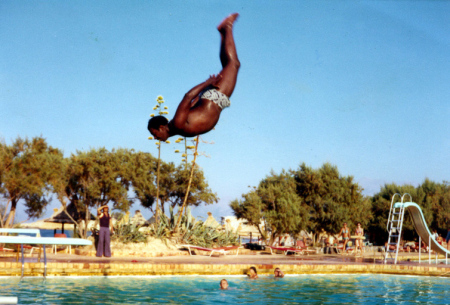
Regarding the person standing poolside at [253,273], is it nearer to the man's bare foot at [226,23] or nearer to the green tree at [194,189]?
the man's bare foot at [226,23]

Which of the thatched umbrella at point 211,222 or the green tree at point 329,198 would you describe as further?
Result: the green tree at point 329,198

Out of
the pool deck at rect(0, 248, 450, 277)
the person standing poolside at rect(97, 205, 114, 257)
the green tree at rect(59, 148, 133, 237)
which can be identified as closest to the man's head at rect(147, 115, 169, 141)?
the pool deck at rect(0, 248, 450, 277)

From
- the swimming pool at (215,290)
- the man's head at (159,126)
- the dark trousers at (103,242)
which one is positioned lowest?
the swimming pool at (215,290)

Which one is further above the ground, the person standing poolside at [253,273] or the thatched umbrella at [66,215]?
the thatched umbrella at [66,215]

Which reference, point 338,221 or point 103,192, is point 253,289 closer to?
point 103,192

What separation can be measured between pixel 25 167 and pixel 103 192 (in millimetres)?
5800

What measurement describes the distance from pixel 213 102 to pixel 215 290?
7.46 m

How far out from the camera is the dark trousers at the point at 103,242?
52.7 ft

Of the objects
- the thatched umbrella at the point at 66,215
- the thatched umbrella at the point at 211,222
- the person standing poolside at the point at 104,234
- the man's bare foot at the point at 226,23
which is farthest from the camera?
the thatched umbrella at the point at 66,215

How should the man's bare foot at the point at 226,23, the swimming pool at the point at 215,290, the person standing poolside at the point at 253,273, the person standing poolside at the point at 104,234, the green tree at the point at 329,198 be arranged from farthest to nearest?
the green tree at the point at 329,198 < the person standing poolside at the point at 104,234 < the person standing poolside at the point at 253,273 < the swimming pool at the point at 215,290 < the man's bare foot at the point at 226,23

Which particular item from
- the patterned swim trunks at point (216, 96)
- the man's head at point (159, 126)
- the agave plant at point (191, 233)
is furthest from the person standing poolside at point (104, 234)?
the patterned swim trunks at point (216, 96)

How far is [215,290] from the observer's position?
1154 cm

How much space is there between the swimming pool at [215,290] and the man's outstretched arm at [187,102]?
598 cm

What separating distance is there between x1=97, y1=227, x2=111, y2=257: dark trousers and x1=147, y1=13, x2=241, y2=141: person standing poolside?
11.7 meters
